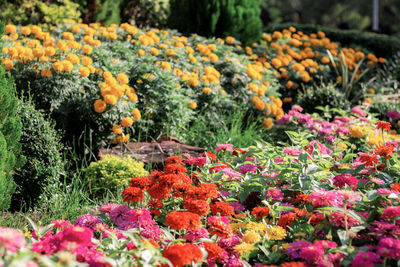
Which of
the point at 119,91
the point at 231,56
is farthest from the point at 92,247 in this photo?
the point at 231,56

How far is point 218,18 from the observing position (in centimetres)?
815

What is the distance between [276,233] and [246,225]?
21cm

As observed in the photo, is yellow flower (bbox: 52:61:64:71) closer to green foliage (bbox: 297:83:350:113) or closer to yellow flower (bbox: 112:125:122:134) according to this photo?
yellow flower (bbox: 112:125:122:134)

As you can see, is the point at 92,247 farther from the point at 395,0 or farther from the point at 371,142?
the point at 395,0

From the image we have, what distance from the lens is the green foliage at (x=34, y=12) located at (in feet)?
24.3

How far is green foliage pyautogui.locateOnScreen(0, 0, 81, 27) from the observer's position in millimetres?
7395

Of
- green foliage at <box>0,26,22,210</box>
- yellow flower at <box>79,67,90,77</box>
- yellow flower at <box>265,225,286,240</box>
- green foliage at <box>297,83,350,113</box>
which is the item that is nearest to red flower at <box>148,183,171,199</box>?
yellow flower at <box>265,225,286,240</box>

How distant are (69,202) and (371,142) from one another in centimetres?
269

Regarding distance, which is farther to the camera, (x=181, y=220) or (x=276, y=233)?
(x=276, y=233)

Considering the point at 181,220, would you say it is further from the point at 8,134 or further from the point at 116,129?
the point at 116,129

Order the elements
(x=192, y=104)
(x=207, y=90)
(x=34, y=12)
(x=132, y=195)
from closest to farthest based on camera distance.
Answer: (x=132, y=195)
(x=192, y=104)
(x=207, y=90)
(x=34, y=12)

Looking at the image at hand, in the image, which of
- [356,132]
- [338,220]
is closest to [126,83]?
[356,132]

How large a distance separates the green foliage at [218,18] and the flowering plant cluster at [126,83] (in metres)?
1.85

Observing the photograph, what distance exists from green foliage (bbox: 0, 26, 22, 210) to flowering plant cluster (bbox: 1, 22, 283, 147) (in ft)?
2.01
